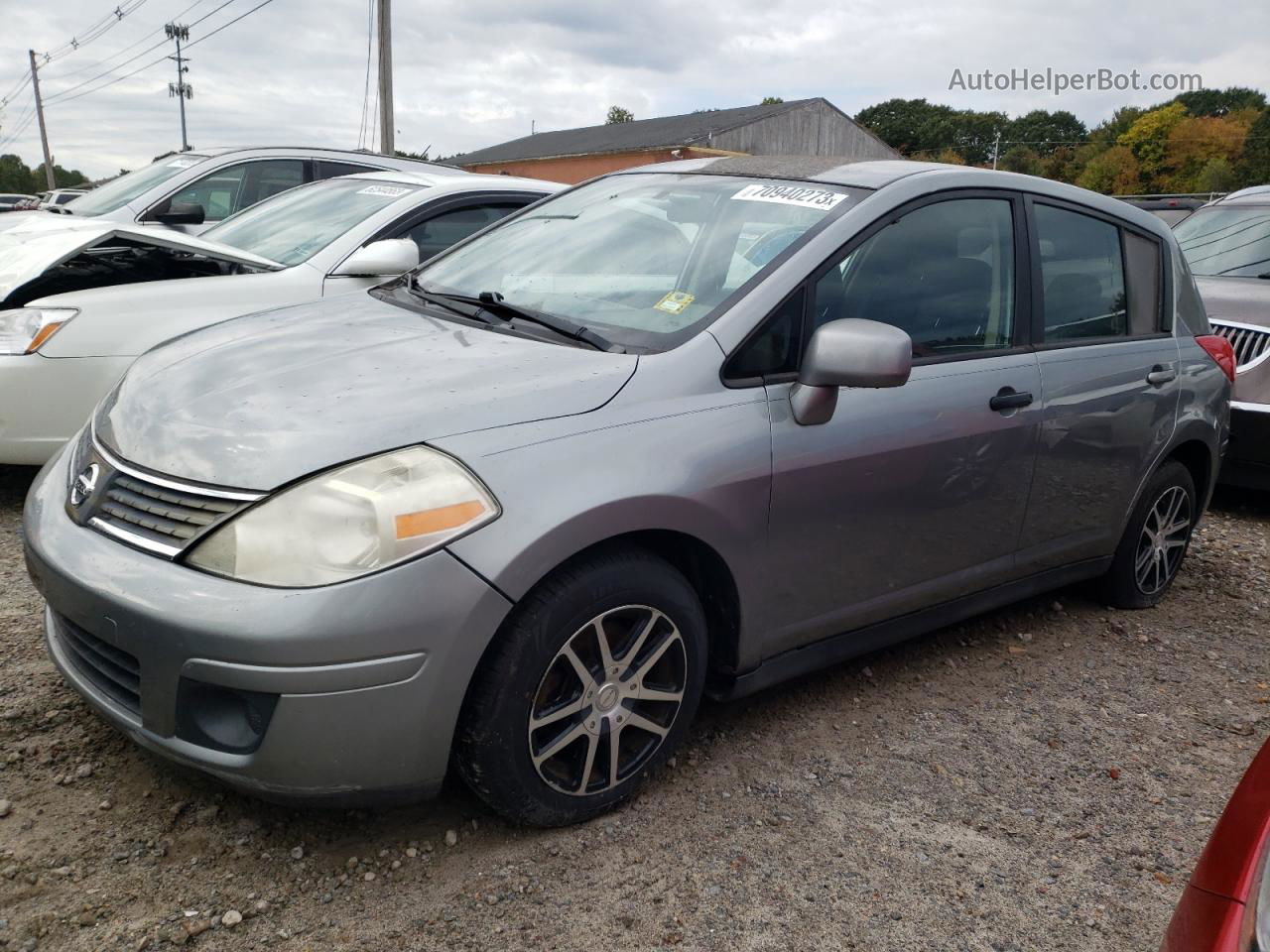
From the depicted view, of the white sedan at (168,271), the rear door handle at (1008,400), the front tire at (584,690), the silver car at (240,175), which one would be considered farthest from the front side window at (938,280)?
the silver car at (240,175)

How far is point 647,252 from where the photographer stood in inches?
124

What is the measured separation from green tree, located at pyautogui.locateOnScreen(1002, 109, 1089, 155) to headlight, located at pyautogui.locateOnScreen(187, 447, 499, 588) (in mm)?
85519

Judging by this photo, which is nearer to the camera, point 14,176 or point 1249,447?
point 1249,447

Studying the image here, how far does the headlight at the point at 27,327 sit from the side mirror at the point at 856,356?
3243 mm

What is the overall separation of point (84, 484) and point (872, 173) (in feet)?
7.93

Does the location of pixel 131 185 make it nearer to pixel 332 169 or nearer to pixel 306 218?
pixel 332 169

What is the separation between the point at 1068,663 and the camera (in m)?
3.87

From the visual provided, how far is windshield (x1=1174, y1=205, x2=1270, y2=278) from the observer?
22.4ft

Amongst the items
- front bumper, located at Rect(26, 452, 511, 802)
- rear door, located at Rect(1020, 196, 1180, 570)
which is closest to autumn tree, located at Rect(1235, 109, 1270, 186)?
rear door, located at Rect(1020, 196, 1180, 570)

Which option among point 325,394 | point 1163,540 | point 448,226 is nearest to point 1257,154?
point 1163,540

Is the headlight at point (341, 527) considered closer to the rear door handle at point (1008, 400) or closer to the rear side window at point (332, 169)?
the rear door handle at point (1008, 400)

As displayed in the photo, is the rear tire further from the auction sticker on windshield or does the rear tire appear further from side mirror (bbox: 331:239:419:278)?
side mirror (bbox: 331:239:419:278)

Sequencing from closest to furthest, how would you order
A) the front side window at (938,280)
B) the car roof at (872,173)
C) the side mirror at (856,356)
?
the side mirror at (856,356)
the front side window at (938,280)
the car roof at (872,173)

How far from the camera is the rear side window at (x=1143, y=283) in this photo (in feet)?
13.1
